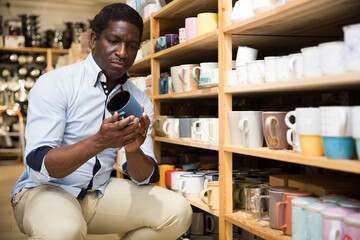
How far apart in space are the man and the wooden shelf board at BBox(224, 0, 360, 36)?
1.78 ft

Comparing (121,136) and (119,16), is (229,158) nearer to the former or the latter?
(121,136)

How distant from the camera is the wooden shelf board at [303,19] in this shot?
4.25ft

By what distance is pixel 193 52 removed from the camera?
2412mm

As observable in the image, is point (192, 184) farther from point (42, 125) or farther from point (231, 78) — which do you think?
point (42, 125)

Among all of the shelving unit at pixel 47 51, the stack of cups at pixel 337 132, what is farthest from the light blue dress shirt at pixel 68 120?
the shelving unit at pixel 47 51

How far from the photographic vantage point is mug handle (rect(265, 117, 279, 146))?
151 cm

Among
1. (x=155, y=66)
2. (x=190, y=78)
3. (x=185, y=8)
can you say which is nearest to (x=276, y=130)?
(x=190, y=78)

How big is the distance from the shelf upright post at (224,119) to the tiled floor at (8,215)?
1.23m

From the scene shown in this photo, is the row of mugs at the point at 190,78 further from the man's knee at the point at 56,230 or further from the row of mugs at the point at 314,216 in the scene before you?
the man's knee at the point at 56,230

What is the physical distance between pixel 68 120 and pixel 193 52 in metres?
0.92

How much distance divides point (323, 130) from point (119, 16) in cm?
104

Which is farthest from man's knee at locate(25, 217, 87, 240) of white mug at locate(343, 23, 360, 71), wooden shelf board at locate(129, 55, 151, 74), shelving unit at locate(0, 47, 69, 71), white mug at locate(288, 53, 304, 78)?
shelving unit at locate(0, 47, 69, 71)

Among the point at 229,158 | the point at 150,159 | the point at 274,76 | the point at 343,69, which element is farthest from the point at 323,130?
the point at 150,159

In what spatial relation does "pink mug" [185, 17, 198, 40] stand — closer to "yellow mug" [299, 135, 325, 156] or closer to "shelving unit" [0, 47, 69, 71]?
"yellow mug" [299, 135, 325, 156]
